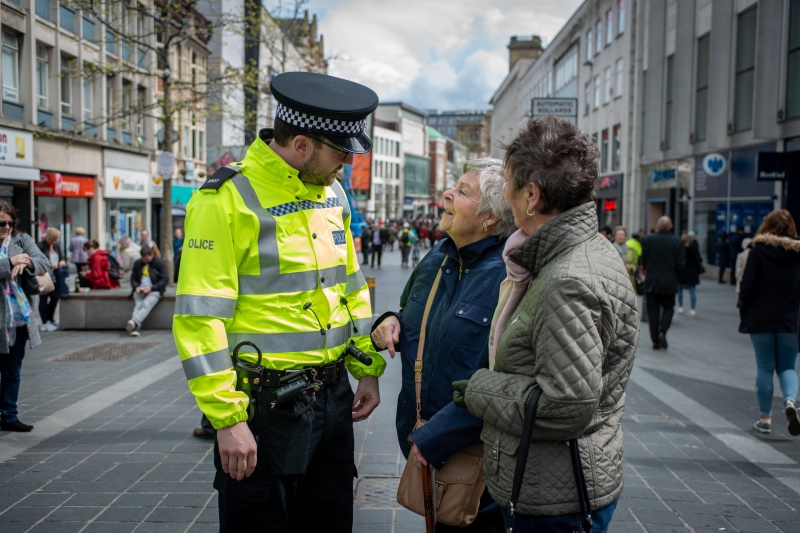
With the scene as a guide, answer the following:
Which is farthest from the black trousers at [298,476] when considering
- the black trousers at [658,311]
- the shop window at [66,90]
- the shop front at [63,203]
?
the shop window at [66,90]

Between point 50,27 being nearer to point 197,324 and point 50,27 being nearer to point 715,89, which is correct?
point 715,89

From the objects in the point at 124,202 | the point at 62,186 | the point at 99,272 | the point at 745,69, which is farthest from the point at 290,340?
the point at 124,202

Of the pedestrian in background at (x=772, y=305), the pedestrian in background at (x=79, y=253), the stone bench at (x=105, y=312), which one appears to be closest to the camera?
the pedestrian in background at (x=772, y=305)

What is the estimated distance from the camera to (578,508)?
2.13 m

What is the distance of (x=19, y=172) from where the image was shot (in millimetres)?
21375

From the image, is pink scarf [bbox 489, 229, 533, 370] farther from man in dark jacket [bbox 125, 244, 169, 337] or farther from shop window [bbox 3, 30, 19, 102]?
shop window [bbox 3, 30, 19, 102]

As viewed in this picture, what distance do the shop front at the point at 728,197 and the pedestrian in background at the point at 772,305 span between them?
14367mm

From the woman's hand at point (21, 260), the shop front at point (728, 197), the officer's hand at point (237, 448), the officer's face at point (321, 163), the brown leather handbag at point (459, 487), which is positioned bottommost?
the brown leather handbag at point (459, 487)

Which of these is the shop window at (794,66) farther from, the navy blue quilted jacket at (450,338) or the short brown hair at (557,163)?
the short brown hair at (557,163)

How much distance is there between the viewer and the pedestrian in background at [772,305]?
627 cm

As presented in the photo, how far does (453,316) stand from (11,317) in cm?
460

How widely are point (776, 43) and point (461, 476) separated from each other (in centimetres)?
1831

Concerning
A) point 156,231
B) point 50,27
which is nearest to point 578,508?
point 50,27

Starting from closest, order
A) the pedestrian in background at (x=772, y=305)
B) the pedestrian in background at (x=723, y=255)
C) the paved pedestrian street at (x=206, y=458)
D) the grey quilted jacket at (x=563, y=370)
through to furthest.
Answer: the grey quilted jacket at (x=563, y=370)
the paved pedestrian street at (x=206, y=458)
the pedestrian in background at (x=772, y=305)
the pedestrian in background at (x=723, y=255)
